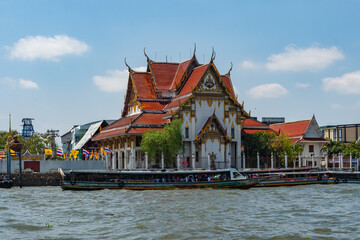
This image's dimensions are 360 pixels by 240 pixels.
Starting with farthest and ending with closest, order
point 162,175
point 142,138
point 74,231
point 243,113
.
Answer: point 243,113 → point 142,138 → point 162,175 → point 74,231

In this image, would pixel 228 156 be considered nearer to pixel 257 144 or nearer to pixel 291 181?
pixel 257 144

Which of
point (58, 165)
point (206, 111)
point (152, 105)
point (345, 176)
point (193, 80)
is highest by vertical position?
point (193, 80)

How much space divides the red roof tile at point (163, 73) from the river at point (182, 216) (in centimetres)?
3236

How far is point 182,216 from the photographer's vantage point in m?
30.0

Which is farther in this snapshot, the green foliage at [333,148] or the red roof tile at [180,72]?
the green foliage at [333,148]

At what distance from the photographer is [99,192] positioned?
47.6m

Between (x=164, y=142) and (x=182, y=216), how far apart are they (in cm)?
3192

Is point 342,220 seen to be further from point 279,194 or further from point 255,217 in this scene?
point 279,194

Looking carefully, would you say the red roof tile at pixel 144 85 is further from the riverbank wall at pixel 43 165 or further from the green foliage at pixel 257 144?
the riverbank wall at pixel 43 165

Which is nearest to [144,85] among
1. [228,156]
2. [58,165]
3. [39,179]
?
[228,156]

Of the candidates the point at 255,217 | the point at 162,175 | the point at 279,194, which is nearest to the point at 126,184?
the point at 162,175

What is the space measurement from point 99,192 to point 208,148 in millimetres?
20578

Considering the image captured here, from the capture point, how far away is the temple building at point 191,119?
6581cm

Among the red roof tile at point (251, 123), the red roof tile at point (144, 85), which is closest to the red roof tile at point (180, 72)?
the red roof tile at point (144, 85)
